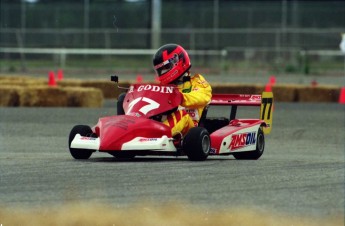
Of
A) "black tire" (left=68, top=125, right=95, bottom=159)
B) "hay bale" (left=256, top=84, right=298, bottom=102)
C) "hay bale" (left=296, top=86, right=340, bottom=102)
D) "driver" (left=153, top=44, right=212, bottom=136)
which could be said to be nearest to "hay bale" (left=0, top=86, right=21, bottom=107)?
"hay bale" (left=256, top=84, right=298, bottom=102)

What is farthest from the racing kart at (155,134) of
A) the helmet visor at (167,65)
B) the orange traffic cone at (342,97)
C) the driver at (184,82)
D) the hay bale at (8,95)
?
the orange traffic cone at (342,97)

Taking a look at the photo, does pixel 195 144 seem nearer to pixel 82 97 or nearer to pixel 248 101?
pixel 248 101

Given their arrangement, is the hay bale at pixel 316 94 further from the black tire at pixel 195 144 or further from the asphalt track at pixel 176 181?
the black tire at pixel 195 144

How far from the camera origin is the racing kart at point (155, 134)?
405 inches

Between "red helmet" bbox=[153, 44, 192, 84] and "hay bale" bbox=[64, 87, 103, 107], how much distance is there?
1019 cm

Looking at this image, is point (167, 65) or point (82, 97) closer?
point (167, 65)

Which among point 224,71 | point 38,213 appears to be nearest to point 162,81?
point 38,213

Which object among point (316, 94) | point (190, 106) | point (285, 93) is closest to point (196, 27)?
point (285, 93)

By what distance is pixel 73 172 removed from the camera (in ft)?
29.7

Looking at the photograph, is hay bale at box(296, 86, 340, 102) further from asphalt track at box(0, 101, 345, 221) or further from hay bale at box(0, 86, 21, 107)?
asphalt track at box(0, 101, 345, 221)

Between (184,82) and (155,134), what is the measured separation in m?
1.01

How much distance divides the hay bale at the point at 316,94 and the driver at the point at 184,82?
14.1 metres

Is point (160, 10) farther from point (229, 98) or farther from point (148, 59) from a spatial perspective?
point (229, 98)

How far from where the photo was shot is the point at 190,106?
36.2 ft
